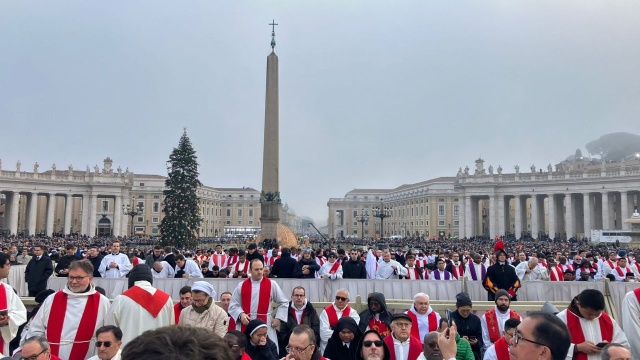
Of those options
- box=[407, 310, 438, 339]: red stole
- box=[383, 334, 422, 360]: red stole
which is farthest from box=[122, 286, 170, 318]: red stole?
box=[407, 310, 438, 339]: red stole

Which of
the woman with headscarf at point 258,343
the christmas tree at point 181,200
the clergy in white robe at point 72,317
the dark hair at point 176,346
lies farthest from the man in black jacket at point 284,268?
the christmas tree at point 181,200

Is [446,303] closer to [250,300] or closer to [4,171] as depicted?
[250,300]

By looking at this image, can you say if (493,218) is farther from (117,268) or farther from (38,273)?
(38,273)

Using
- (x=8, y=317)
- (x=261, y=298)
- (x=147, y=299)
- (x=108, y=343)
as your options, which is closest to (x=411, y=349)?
(x=261, y=298)

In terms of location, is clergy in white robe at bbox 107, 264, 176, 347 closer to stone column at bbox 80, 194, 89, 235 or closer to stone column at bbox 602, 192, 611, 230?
stone column at bbox 602, 192, 611, 230

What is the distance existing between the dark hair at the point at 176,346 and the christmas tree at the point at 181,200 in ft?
135

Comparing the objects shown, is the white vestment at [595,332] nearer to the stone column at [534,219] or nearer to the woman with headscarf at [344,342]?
the woman with headscarf at [344,342]

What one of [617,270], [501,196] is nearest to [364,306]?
[617,270]

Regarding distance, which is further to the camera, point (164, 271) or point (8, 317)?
point (164, 271)

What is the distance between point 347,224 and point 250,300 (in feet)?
365

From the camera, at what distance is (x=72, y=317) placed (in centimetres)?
463

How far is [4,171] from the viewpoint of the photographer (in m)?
63.5

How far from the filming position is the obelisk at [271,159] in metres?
25.1

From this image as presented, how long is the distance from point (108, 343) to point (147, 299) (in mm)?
839
